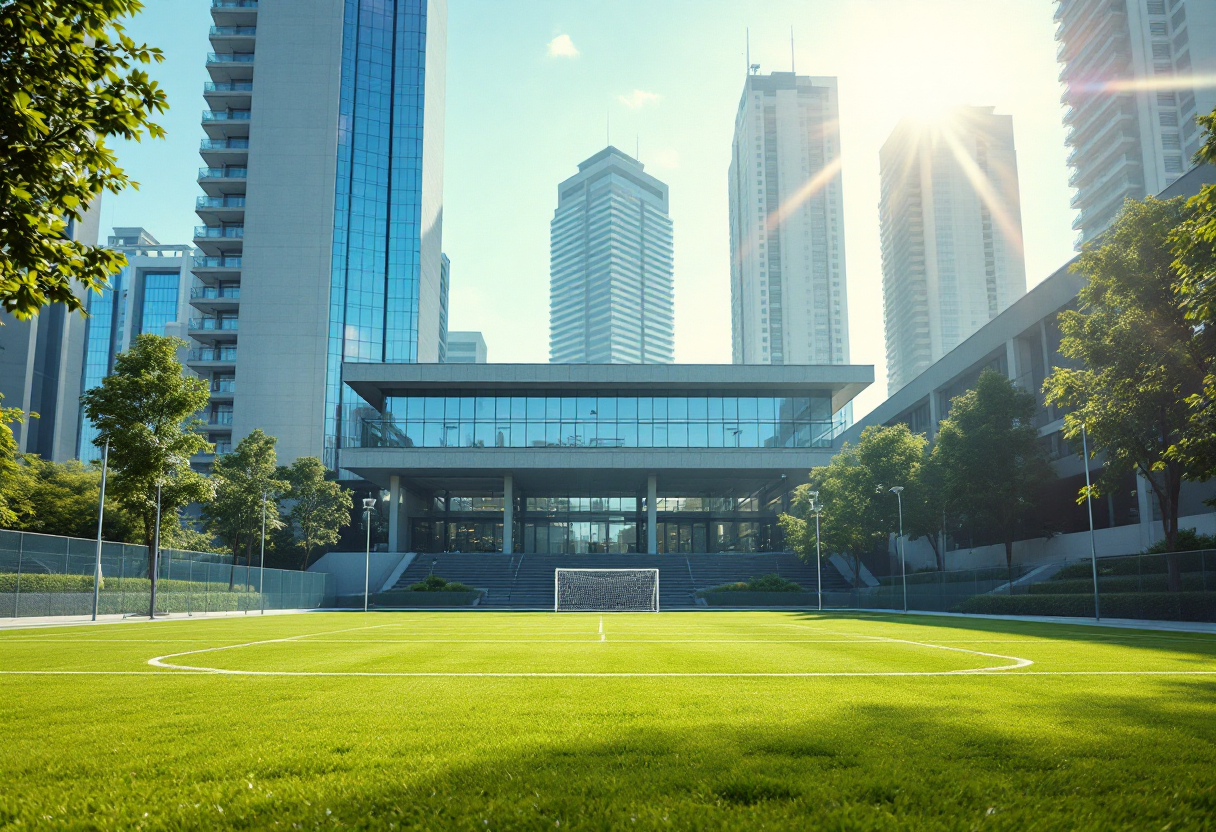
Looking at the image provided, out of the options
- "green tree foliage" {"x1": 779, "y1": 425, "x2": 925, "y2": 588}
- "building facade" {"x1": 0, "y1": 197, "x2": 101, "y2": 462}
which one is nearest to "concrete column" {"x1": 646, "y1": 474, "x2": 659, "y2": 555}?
"green tree foliage" {"x1": 779, "y1": 425, "x2": 925, "y2": 588}

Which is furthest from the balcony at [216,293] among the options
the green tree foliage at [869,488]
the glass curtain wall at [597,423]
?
the green tree foliage at [869,488]

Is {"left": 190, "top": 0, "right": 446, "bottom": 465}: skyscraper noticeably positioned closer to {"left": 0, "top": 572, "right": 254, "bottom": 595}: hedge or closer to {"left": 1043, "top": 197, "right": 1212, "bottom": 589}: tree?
{"left": 0, "top": 572, "right": 254, "bottom": 595}: hedge

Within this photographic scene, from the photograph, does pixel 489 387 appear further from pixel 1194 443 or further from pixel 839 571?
pixel 1194 443

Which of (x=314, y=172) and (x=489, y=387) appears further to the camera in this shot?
(x=314, y=172)

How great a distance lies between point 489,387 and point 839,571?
2993 cm

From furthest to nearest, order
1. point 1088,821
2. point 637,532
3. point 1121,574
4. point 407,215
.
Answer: point 407,215, point 637,532, point 1121,574, point 1088,821

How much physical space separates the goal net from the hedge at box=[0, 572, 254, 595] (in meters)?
18.5

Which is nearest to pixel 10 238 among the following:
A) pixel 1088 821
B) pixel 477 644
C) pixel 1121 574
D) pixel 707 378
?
pixel 1088 821

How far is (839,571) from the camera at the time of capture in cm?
6169

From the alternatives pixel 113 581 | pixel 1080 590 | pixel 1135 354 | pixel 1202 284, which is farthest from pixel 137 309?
pixel 1202 284

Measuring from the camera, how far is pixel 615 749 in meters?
5.03

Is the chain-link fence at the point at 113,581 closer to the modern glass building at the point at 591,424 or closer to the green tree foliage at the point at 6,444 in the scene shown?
the green tree foliage at the point at 6,444

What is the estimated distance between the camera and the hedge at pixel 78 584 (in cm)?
2872

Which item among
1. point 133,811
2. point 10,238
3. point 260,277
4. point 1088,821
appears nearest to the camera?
point 1088,821
